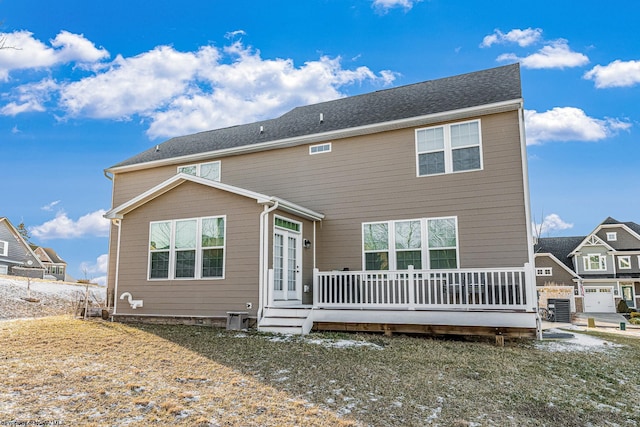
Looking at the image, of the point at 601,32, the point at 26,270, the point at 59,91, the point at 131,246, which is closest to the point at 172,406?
the point at 131,246

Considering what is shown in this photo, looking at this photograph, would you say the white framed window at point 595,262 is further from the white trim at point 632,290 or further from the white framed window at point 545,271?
the white framed window at point 545,271

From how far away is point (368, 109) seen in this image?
488 inches

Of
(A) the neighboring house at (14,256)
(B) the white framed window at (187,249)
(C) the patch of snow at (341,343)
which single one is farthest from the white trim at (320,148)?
(A) the neighboring house at (14,256)

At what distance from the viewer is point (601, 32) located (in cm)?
1375

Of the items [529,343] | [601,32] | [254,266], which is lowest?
[529,343]

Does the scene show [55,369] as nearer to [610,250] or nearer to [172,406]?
[172,406]

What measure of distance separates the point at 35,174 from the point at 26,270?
19.9 meters

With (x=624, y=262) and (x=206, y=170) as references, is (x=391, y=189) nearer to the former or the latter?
(x=206, y=170)

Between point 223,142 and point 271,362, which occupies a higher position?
A: point 223,142

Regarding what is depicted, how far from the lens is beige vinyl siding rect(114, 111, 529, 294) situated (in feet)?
32.2

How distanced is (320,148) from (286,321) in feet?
16.1

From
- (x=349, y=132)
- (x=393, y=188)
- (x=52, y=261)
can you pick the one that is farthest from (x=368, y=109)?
(x=52, y=261)

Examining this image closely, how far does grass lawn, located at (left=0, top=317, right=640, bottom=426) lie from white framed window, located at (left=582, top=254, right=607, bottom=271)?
1113 inches

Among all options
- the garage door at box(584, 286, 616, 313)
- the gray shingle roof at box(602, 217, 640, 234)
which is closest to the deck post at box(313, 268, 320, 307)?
the garage door at box(584, 286, 616, 313)
